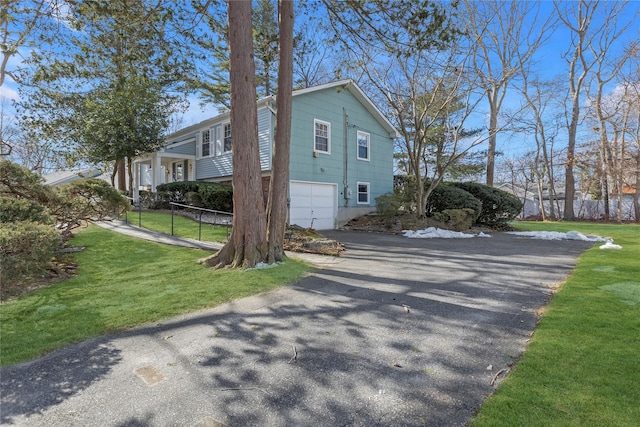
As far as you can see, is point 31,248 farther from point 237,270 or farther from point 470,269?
point 470,269

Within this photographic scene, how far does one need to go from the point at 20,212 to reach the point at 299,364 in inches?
190

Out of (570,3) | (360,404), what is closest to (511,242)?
(360,404)

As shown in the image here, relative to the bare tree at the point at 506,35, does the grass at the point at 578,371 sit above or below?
below

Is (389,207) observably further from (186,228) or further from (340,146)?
(186,228)

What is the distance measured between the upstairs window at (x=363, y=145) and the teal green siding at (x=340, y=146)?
23cm

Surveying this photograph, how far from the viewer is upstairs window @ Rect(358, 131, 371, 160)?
16812mm

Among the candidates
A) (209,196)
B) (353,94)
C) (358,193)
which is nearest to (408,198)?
(358,193)

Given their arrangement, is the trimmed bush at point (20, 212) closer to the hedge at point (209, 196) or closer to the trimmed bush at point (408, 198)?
the hedge at point (209, 196)

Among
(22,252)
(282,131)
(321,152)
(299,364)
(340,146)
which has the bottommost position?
(299,364)

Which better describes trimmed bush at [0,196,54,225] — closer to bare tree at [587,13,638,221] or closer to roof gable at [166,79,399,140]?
roof gable at [166,79,399,140]

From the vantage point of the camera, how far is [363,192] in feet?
55.9

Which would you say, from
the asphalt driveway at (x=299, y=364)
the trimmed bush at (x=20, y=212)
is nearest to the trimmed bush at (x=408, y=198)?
the asphalt driveway at (x=299, y=364)

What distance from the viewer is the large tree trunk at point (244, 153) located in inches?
257

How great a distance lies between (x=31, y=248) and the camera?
4004 mm
